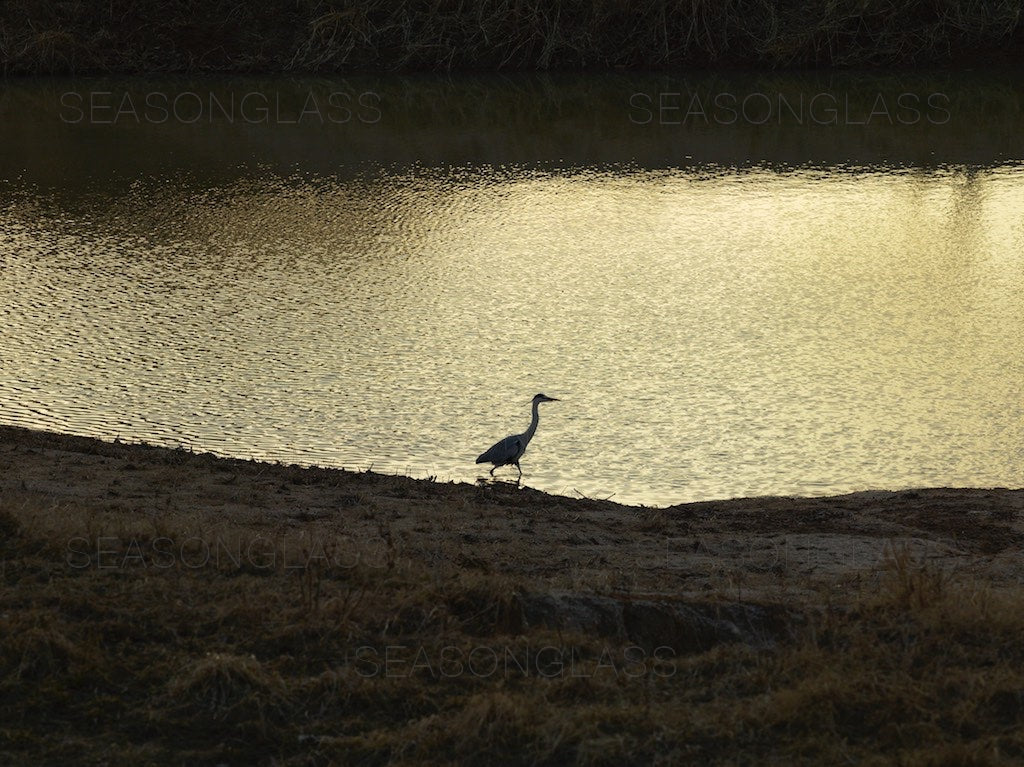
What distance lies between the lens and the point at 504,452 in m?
9.84

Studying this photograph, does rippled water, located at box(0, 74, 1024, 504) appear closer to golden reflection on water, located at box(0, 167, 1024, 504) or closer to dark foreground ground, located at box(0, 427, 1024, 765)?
golden reflection on water, located at box(0, 167, 1024, 504)

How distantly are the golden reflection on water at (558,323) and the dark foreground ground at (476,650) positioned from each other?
3.29m

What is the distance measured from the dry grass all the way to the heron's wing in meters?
21.9

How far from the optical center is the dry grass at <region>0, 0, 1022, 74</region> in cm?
3009

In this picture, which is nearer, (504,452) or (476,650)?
(476,650)

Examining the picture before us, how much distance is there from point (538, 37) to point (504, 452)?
73.6 feet

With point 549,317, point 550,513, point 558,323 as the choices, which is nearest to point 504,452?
point 550,513

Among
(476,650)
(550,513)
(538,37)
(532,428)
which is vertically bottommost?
(476,650)

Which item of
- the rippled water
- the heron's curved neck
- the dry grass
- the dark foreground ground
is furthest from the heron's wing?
the dry grass

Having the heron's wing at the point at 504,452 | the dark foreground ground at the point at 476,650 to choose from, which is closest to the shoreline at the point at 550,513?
the dark foreground ground at the point at 476,650

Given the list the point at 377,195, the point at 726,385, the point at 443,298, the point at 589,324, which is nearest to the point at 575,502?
the point at 726,385

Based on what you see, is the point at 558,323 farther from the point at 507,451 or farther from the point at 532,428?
the point at 507,451

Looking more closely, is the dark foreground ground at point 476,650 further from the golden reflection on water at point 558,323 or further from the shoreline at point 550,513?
the golden reflection on water at point 558,323

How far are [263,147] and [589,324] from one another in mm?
11759
